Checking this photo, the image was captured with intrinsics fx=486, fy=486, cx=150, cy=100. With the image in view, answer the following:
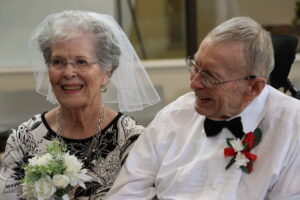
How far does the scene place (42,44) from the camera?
218cm

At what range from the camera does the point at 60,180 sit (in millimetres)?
1723

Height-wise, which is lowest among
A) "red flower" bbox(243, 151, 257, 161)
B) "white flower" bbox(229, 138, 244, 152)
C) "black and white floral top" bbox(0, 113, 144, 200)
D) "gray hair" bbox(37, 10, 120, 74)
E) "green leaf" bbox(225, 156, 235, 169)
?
"black and white floral top" bbox(0, 113, 144, 200)

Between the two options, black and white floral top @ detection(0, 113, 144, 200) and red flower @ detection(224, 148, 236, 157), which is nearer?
red flower @ detection(224, 148, 236, 157)

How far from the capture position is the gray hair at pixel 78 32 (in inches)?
83.5

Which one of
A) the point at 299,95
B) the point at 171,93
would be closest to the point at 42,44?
the point at 299,95

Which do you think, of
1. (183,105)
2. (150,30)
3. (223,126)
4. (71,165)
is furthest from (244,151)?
(150,30)

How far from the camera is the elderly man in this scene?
5.45 ft

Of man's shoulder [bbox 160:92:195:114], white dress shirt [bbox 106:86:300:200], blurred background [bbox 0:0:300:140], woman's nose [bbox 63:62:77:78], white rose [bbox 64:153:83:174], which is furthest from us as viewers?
blurred background [bbox 0:0:300:140]

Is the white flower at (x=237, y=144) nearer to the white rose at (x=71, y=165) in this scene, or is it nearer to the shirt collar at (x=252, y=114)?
the shirt collar at (x=252, y=114)

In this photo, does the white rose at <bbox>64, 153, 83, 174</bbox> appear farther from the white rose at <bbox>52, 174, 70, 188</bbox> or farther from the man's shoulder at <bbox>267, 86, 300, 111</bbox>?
the man's shoulder at <bbox>267, 86, 300, 111</bbox>

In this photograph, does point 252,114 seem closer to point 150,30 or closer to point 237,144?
point 237,144

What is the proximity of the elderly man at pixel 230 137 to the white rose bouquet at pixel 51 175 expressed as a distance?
0.75 feet

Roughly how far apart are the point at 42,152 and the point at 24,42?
3071 millimetres

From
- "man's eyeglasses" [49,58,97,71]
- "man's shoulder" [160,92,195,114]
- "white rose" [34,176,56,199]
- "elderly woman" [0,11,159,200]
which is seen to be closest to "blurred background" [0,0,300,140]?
"elderly woman" [0,11,159,200]
